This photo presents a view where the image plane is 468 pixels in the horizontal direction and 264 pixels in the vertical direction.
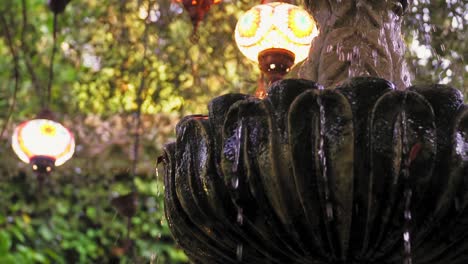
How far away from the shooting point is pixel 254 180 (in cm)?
168

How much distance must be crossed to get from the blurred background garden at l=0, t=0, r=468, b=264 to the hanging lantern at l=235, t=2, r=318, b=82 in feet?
6.87

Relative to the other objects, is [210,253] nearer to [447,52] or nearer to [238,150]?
[238,150]

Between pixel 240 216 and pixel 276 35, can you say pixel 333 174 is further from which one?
pixel 276 35

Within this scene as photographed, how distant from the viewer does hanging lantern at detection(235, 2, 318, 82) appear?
2.79 meters

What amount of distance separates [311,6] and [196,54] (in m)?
4.19

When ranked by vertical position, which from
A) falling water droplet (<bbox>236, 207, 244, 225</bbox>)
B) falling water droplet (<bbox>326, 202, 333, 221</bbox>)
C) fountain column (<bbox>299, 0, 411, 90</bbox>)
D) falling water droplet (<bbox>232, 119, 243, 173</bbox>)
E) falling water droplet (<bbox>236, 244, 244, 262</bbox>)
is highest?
fountain column (<bbox>299, 0, 411, 90</bbox>)

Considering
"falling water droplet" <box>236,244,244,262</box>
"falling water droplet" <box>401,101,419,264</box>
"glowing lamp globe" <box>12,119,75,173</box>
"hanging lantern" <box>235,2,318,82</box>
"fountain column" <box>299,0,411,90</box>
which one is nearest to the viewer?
"falling water droplet" <box>401,101,419,264</box>

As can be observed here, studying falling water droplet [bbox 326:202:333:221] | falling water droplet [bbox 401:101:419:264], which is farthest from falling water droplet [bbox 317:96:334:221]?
falling water droplet [bbox 401:101:419:264]

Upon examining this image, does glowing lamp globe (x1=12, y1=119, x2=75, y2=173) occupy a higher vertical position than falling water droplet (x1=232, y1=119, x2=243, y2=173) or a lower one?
lower

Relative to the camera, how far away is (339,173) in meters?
1.63

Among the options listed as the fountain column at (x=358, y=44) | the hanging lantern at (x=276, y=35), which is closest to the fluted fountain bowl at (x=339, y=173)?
the fountain column at (x=358, y=44)

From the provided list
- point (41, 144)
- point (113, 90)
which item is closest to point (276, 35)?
point (41, 144)

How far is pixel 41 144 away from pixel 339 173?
14.4 feet

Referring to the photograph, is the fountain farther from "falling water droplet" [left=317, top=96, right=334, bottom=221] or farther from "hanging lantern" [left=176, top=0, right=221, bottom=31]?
"hanging lantern" [left=176, top=0, right=221, bottom=31]
